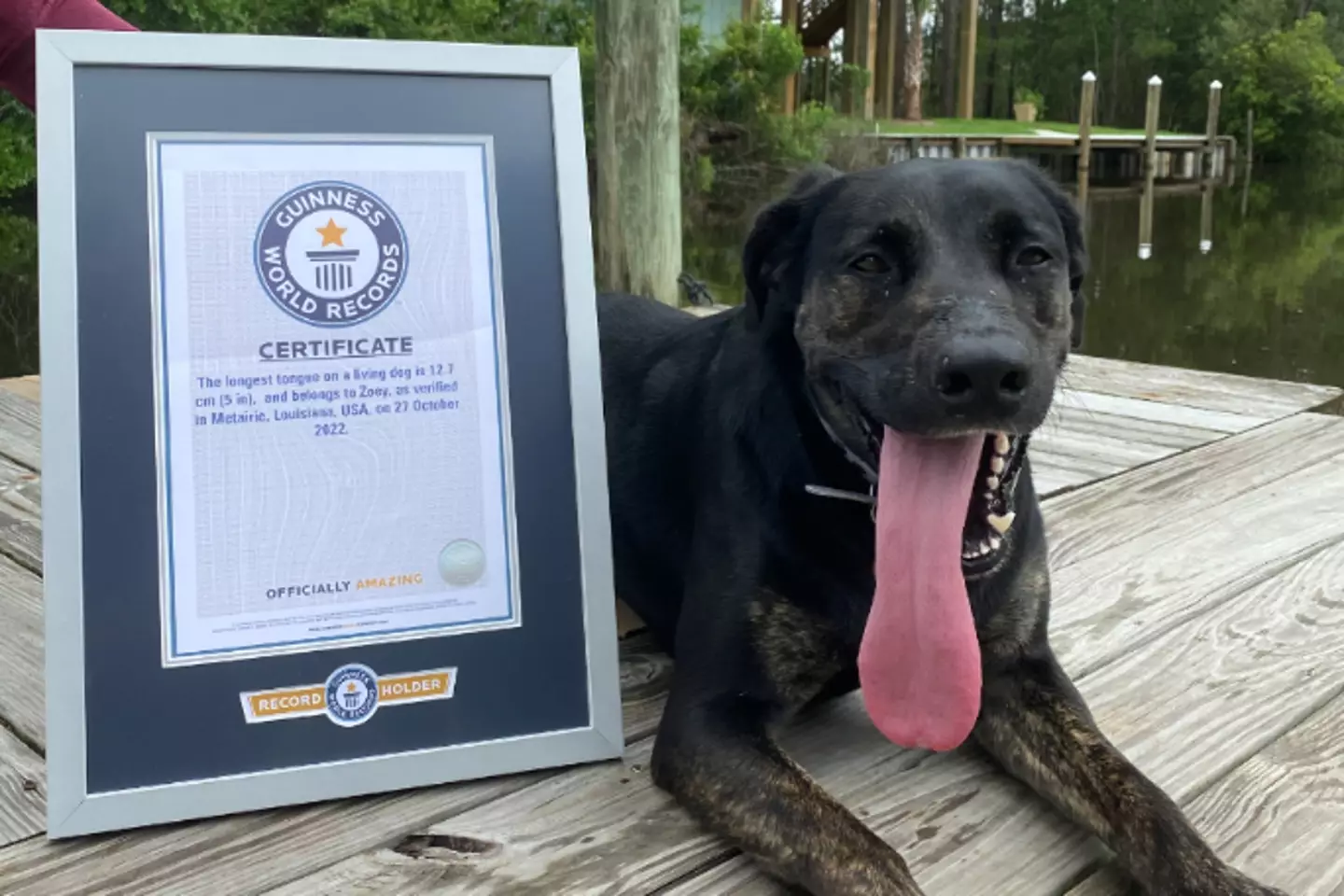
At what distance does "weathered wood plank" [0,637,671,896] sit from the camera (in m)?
1.72

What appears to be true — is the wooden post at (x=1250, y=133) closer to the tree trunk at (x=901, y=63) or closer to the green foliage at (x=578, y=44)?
the tree trunk at (x=901, y=63)

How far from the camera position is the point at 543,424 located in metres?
2.03

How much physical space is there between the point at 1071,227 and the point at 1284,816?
43.8 inches

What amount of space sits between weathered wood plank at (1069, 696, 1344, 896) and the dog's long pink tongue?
334 mm

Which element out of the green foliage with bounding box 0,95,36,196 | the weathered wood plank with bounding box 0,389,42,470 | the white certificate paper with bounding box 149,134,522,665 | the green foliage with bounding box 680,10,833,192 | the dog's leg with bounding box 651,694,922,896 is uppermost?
the green foliage with bounding box 680,10,833,192

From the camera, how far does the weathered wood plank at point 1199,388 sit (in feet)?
15.9

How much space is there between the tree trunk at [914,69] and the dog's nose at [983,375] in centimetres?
3439

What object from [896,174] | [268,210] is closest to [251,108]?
[268,210]

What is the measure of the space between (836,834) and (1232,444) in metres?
3.18

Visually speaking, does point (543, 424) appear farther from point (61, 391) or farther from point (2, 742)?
point (2, 742)

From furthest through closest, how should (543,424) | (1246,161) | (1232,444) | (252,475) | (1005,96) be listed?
(1005,96) → (1246,161) → (1232,444) → (543,424) → (252,475)

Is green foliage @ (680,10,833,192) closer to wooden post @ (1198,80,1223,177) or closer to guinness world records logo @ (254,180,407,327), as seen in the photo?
wooden post @ (1198,80,1223,177)

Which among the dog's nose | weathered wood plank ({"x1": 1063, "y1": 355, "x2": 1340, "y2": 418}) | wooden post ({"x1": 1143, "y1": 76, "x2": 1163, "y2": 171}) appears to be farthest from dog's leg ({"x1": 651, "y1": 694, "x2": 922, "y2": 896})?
wooden post ({"x1": 1143, "y1": 76, "x2": 1163, "y2": 171})

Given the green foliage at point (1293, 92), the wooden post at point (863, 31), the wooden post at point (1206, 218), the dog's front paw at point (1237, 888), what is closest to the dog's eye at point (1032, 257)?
the dog's front paw at point (1237, 888)
